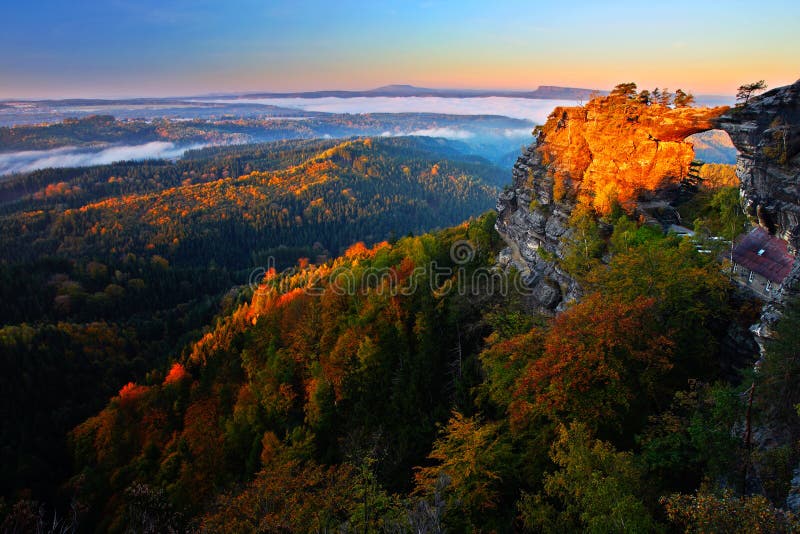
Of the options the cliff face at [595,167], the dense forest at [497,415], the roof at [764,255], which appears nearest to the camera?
the dense forest at [497,415]

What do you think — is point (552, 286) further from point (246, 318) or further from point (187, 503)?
point (246, 318)

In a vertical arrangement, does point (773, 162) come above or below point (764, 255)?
above

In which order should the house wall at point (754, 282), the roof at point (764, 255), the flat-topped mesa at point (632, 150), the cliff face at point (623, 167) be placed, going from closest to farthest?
the cliff face at point (623, 167), the roof at point (764, 255), the house wall at point (754, 282), the flat-topped mesa at point (632, 150)

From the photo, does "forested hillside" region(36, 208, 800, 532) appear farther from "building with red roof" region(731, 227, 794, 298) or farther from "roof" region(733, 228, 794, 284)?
"roof" region(733, 228, 794, 284)

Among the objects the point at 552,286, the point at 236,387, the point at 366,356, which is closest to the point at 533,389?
the point at 552,286

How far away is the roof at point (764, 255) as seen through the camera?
76.2ft

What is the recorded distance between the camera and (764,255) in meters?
24.6

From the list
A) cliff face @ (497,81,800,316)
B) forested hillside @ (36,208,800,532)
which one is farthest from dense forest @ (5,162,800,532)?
cliff face @ (497,81,800,316)

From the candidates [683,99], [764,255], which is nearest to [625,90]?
[683,99]

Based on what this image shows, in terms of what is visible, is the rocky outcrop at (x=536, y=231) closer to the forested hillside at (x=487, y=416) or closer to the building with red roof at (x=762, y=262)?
the forested hillside at (x=487, y=416)

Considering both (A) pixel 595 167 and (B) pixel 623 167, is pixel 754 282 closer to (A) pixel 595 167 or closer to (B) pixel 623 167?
(B) pixel 623 167

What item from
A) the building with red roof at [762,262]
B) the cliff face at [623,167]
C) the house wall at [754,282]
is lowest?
the house wall at [754,282]

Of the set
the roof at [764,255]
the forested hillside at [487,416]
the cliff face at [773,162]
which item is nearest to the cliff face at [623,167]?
the cliff face at [773,162]

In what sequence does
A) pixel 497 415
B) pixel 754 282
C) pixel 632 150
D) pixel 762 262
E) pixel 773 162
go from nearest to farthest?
pixel 773 162
pixel 762 262
pixel 754 282
pixel 497 415
pixel 632 150
